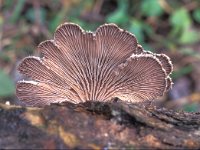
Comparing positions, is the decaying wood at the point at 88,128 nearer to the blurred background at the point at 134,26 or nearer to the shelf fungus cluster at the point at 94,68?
the shelf fungus cluster at the point at 94,68

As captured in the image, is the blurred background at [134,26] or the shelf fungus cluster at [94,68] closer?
the shelf fungus cluster at [94,68]

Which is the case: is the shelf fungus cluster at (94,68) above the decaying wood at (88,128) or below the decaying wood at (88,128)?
above

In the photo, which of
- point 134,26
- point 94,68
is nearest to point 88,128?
point 94,68

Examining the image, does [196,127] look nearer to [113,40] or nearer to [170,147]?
[170,147]

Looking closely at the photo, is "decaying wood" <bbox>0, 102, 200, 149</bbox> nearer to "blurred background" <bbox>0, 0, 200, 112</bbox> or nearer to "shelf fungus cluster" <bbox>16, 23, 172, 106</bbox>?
"shelf fungus cluster" <bbox>16, 23, 172, 106</bbox>

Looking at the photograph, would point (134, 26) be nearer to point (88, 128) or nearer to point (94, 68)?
point (94, 68)

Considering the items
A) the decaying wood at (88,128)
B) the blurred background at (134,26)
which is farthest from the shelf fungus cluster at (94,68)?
the blurred background at (134,26)

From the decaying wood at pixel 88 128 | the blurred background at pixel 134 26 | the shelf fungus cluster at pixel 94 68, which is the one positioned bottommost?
the decaying wood at pixel 88 128

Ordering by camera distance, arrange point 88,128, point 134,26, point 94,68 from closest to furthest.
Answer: point 88,128, point 94,68, point 134,26
